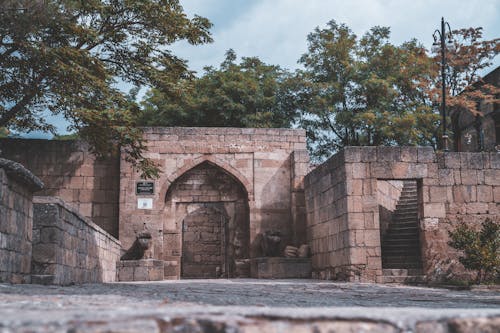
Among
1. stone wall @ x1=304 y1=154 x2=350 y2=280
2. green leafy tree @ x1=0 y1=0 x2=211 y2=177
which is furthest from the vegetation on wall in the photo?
stone wall @ x1=304 y1=154 x2=350 y2=280

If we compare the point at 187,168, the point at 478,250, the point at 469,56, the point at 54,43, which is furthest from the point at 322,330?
the point at 469,56

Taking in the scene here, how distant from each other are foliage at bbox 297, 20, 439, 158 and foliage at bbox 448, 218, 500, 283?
11.0m

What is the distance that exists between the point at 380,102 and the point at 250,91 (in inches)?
187

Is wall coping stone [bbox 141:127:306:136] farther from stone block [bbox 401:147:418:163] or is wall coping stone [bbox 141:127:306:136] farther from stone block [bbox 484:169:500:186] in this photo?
stone block [bbox 484:169:500:186]

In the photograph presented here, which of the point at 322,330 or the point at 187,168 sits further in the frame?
the point at 187,168

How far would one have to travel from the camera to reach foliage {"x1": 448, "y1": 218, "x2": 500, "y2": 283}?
9.86 meters

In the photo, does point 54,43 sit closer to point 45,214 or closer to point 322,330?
point 45,214

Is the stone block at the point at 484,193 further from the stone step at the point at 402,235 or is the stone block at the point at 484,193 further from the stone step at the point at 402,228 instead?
the stone step at the point at 402,228

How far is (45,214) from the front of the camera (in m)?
6.95

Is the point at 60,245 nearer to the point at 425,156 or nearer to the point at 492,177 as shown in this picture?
the point at 425,156

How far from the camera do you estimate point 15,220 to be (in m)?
5.85

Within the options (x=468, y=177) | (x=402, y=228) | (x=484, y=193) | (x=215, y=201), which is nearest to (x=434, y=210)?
(x=468, y=177)

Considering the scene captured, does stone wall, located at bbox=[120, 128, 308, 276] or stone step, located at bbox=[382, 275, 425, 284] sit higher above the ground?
stone wall, located at bbox=[120, 128, 308, 276]

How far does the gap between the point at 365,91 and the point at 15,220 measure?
708 inches
